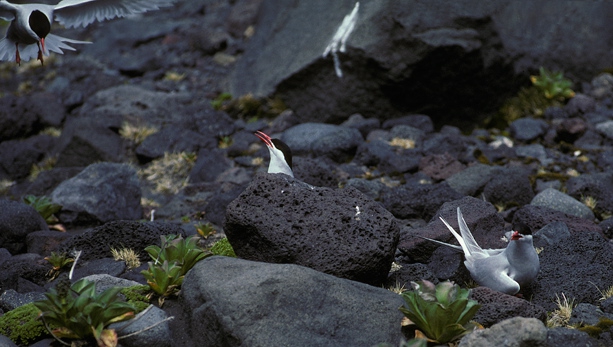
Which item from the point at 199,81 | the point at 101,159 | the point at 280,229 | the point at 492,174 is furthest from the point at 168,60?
the point at 280,229

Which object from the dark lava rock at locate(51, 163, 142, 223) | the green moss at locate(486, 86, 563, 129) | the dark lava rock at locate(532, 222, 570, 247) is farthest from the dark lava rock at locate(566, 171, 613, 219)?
the dark lava rock at locate(51, 163, 142, 223)

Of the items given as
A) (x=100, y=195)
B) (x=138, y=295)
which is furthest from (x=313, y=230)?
(x=100, y=195)

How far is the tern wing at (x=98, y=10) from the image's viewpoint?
7113 mm

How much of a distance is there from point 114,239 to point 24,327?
1.71 m

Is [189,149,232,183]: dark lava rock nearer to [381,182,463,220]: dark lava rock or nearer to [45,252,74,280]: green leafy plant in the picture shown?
[381,182,463,220]: dark lava rock

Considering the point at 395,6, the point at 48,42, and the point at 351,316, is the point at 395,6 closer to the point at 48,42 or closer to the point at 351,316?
the point at 48,42

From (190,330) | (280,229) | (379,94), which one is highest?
(280,229)

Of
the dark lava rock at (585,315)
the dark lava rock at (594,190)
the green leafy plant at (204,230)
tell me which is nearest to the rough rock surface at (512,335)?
the dark lava rock at (585,315)

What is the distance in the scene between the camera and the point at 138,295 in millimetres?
5113

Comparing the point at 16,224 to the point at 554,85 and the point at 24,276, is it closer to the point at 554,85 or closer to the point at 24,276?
the point at 24,276

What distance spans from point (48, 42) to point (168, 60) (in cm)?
857

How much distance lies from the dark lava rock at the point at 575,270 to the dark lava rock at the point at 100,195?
4968 mm

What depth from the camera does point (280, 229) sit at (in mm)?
5215

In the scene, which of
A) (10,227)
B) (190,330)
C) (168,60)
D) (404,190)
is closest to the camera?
(190,330)
